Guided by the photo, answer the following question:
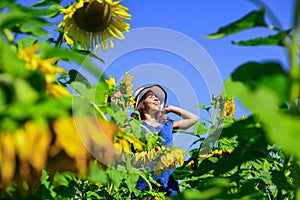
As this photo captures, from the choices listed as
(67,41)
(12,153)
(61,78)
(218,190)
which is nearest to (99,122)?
(12,153)

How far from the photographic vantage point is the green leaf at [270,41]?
980 millimetres

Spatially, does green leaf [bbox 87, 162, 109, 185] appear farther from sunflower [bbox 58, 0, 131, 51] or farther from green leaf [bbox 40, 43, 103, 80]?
sunflower [bbox 58, 0, 131, 51]

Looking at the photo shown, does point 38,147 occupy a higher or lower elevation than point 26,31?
lower

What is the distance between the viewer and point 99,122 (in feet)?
3.36

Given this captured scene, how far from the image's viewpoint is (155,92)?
4.24 m

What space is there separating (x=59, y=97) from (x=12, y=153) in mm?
145

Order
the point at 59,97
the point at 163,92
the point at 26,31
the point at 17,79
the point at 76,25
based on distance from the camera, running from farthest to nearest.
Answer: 1. the point at 163,92
2. the point at 76,25
3. the point at 26,31
4. the point at 59,97
5. the point at 17,79

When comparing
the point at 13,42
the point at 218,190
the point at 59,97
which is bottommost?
the point at 218,190

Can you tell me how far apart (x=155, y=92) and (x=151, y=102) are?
14 cm

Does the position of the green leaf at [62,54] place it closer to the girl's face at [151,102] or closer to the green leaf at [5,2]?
the green leaf at [5,2]

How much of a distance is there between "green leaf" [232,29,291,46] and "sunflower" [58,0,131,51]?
4.89 ft

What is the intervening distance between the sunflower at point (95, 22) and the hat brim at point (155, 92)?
1351 mm

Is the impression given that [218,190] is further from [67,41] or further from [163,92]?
[163,92]

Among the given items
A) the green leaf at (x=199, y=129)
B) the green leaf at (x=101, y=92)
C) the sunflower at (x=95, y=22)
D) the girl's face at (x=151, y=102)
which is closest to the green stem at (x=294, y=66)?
the green leaf at (x=101, y=92)
